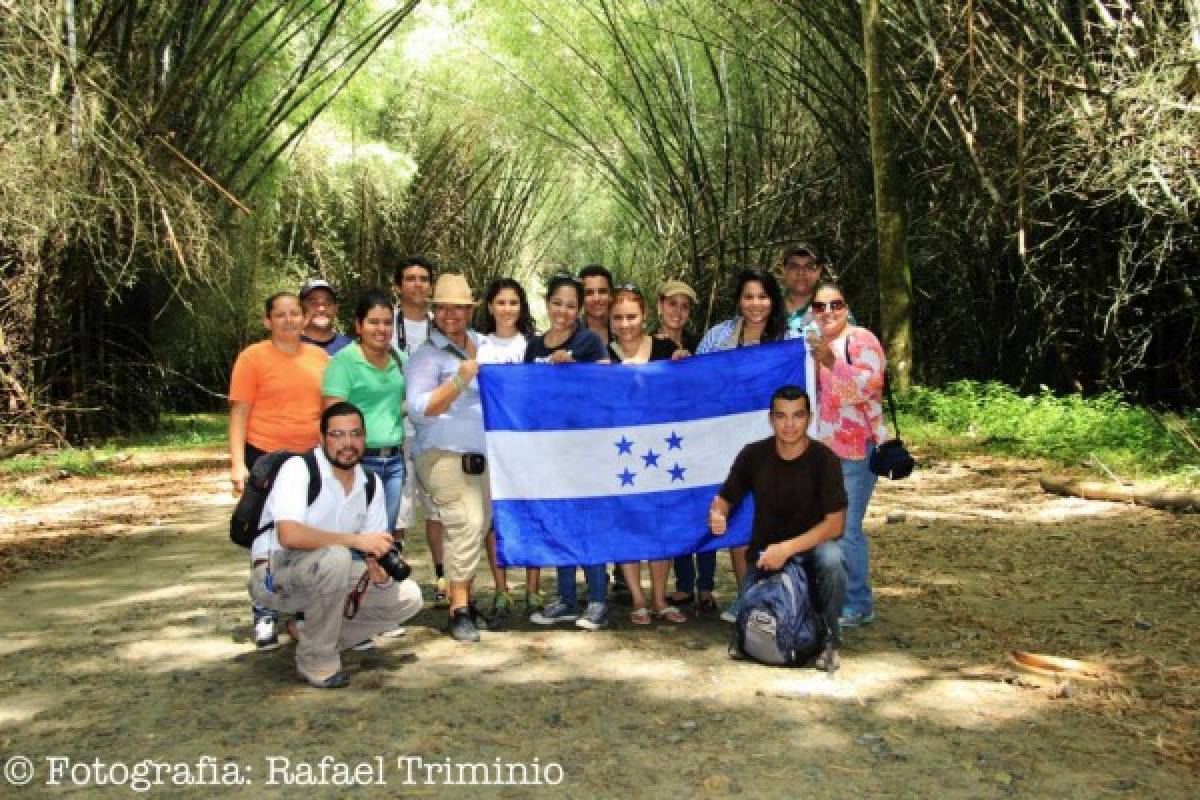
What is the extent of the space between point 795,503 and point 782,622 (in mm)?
443

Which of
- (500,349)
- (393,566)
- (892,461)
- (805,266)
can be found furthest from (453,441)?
(892,461)

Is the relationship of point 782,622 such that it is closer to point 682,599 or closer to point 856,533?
point 856,533

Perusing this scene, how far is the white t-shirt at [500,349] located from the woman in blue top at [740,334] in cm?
81

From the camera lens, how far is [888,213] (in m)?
10.3

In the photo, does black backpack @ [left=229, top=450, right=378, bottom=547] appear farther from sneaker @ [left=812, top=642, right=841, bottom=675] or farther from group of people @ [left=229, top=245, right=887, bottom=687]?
sneaker @ [left=812, top=642, right=841, bottom=675]

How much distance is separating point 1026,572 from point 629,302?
8.07 feet

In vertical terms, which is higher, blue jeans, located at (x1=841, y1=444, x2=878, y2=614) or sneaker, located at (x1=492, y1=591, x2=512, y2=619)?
blue jeans, located at (x1=841, y1=444, x2=878, y2=614)

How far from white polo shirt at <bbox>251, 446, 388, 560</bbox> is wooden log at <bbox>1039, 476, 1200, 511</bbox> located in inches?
194

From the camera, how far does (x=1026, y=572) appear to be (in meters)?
5.36

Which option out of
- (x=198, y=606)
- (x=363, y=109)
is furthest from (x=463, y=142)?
(x=198, y=606)

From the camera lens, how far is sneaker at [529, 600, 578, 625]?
15.0 ft

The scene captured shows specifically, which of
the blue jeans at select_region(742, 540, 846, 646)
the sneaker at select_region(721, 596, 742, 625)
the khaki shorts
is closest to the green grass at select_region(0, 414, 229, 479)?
the khaki shorts

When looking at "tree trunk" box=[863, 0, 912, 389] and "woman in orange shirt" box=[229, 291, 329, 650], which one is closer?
"woman in orange shirt" box=[229, 291, 329, 650]

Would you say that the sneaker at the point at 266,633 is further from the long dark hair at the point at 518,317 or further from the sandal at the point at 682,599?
the sandal at the point at 682,599
